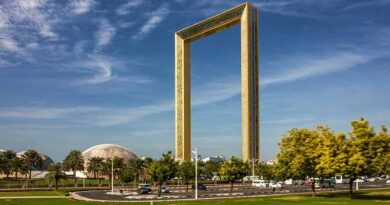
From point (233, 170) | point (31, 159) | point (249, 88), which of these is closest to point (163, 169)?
point (233, 170)

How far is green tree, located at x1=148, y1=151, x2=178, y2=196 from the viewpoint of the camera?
74.2 meters

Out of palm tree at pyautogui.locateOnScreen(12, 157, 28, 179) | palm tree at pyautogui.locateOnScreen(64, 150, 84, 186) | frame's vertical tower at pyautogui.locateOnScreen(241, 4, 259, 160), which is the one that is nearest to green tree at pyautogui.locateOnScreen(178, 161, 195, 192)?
frame's vertical tower at pyautogui.locateOnScreen(241, 4, 259, 160)

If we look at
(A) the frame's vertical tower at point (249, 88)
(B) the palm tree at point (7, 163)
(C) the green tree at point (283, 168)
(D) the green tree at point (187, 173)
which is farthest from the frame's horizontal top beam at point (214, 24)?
(C) the green tree at point (283, 168)

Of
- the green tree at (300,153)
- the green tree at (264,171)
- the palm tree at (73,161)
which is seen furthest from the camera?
the palm tree at (73,161)

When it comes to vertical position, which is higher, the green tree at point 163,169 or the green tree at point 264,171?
the green tree at point 163,169

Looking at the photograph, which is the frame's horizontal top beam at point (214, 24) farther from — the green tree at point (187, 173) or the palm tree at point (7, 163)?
the palm tree at point (7, 163)

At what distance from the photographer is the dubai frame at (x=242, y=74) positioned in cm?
13738

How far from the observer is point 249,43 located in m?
139

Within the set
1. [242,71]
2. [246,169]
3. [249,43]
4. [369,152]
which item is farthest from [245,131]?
[369,152]

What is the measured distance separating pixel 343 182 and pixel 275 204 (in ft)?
279

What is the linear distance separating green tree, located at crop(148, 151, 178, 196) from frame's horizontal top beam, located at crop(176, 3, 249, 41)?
77054 millimetres

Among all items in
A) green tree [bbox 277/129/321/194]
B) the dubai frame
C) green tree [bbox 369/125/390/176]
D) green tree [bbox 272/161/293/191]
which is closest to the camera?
green tree [bbox 369/125/390/176]

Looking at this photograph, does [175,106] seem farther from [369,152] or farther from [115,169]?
[369,152]

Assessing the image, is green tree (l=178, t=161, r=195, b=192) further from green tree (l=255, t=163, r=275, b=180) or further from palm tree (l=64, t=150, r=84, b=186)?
palm tree (l=64, t=150, r=84, b=186)
